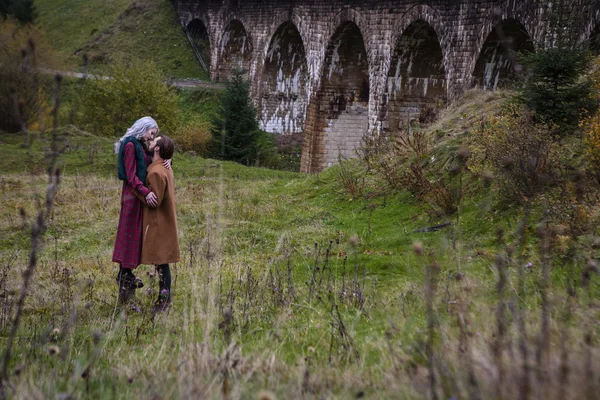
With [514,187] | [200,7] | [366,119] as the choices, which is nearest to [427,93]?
[366,119]

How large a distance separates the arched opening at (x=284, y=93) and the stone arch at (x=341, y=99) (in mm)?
7509

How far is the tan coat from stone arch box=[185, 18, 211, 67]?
124 ft

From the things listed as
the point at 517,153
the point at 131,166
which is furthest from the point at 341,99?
the point at 131,166

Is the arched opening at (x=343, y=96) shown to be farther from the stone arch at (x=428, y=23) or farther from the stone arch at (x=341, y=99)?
the stone arch at (x=428, y=23)

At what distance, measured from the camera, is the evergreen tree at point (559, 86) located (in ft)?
27.8

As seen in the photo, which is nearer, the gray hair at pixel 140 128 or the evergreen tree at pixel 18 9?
the gray hair at pixel 140 128

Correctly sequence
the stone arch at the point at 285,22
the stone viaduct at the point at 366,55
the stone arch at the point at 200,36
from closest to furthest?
the stone viaduct at the point at 366,55, the stone arch at the point at 285,22, the stone arch at the point at 200,36

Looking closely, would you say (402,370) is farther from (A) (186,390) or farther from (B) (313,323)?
(B) (313,323)

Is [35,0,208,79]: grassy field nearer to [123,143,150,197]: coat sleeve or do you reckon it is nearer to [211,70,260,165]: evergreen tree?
[211,70,260,165]: evergreen tree

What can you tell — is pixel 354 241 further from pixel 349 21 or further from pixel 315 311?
pixel 349 21

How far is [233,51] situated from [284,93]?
7793 millimetres

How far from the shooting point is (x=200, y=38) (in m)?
44.3

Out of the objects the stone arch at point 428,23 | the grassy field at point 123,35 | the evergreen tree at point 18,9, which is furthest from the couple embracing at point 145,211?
the evergreen tree at point 18,9

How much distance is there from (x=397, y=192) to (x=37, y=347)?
641cm
